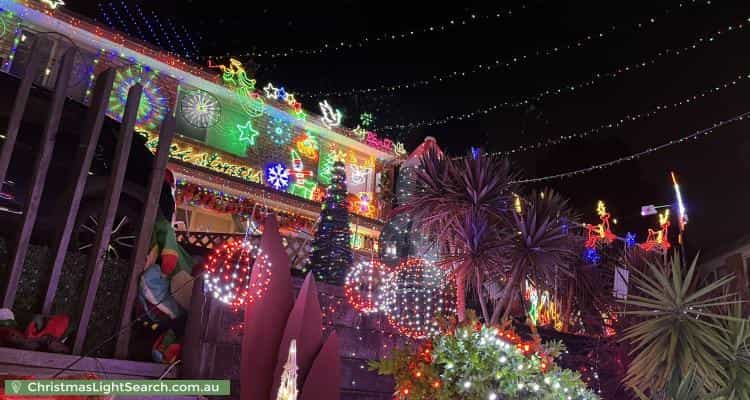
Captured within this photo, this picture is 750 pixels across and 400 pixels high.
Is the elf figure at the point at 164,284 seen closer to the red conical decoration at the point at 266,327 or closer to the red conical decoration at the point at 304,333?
the red conical decoration at the point at 266,327

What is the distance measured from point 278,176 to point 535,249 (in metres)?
7.98

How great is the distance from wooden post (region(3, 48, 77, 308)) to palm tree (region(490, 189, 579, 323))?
7.53m

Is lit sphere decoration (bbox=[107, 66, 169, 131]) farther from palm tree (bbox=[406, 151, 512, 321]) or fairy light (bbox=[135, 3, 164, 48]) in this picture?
palm tree (bbox=[406, 151, 512, 321])

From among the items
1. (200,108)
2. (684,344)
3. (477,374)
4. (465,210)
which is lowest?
(477,374)

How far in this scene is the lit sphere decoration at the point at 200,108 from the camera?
14930 millimetres

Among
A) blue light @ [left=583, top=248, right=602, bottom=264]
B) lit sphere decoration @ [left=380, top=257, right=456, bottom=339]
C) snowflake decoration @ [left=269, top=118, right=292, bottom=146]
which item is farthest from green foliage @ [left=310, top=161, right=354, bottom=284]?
blue light @ [left=583, top=248, right=602, bottom=264]

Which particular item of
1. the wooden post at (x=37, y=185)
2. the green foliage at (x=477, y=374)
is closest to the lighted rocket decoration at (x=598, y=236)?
the green foliage at (x=477, y=374)

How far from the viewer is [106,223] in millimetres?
6875

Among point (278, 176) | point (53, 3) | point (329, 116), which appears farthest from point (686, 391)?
point (329, 116)

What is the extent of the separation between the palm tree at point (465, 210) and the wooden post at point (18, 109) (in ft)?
23.4

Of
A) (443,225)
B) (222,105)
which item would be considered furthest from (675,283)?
(222,105)

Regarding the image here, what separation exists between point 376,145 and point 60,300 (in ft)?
43.9

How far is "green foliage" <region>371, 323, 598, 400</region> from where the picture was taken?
17.5 ft

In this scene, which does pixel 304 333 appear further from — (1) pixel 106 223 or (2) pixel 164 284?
(1) pixel 106 223
